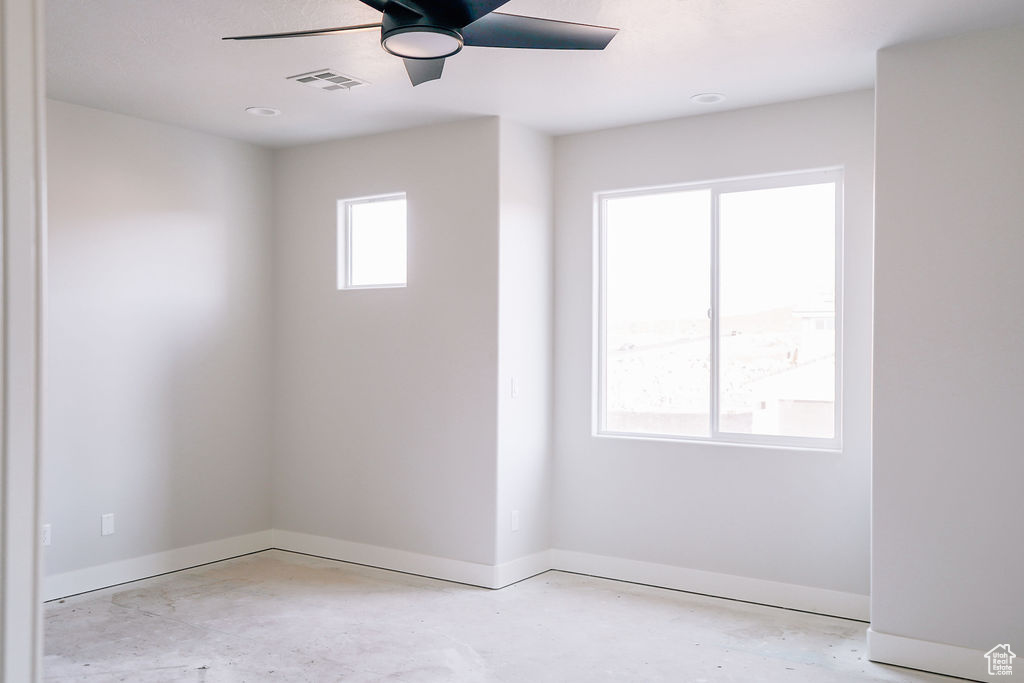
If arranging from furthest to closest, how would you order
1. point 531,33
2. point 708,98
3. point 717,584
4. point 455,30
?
point 717,584 → point 708,98 → point 531,33 → point 455,30

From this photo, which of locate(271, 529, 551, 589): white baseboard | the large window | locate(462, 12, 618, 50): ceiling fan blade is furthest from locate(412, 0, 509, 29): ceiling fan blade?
locate(271, 529, 551, 589): white baseboard

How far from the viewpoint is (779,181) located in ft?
14.9

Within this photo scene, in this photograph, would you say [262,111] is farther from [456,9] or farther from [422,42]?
[456,9]

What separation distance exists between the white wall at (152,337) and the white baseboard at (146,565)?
51 mm

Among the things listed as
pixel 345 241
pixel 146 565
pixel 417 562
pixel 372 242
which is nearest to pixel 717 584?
pixel 417 562

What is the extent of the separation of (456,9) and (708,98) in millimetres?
2359

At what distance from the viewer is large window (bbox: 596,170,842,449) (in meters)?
4.41

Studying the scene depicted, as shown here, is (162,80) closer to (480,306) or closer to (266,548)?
(480,306)

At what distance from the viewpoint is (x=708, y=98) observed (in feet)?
14.3

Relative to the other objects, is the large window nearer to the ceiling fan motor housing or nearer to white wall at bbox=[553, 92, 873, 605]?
white wall at bbox=[553, 92, 873, 605]

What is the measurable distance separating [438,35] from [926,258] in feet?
7.40

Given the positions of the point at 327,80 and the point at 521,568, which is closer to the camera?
the point at 327,80

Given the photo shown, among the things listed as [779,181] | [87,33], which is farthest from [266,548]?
[779,181]

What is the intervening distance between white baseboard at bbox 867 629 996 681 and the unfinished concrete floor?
2.5 inches
